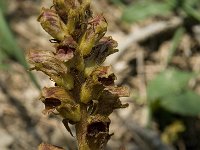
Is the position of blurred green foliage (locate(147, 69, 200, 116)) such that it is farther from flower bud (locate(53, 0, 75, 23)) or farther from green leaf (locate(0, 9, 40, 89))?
flower bud (locate(53, 0, 75, 23))

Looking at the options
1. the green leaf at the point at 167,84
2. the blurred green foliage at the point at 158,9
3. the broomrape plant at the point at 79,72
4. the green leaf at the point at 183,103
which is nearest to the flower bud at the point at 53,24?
the broomrape plant at the point at 79,72

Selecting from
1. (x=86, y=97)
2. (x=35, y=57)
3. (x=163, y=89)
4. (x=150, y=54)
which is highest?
(x=150, y=54)

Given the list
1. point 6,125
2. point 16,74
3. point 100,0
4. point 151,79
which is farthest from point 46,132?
point 100,0

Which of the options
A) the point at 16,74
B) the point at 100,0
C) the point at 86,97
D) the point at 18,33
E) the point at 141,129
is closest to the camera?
the point at 86,97

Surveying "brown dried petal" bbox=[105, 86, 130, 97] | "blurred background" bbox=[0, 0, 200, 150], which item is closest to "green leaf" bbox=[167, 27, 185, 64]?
"blurred background" bbox=[0, 0, 200, 150]

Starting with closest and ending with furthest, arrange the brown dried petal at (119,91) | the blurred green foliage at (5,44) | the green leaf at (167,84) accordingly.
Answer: the brown dried petal at (119,91)
the blurred green foliage at (5,44)
the green leaf at (167,84)

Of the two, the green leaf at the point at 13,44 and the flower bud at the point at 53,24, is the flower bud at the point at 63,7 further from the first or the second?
the green leaf at the point at 13,44

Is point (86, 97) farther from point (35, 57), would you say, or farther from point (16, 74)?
point (16, 74)
